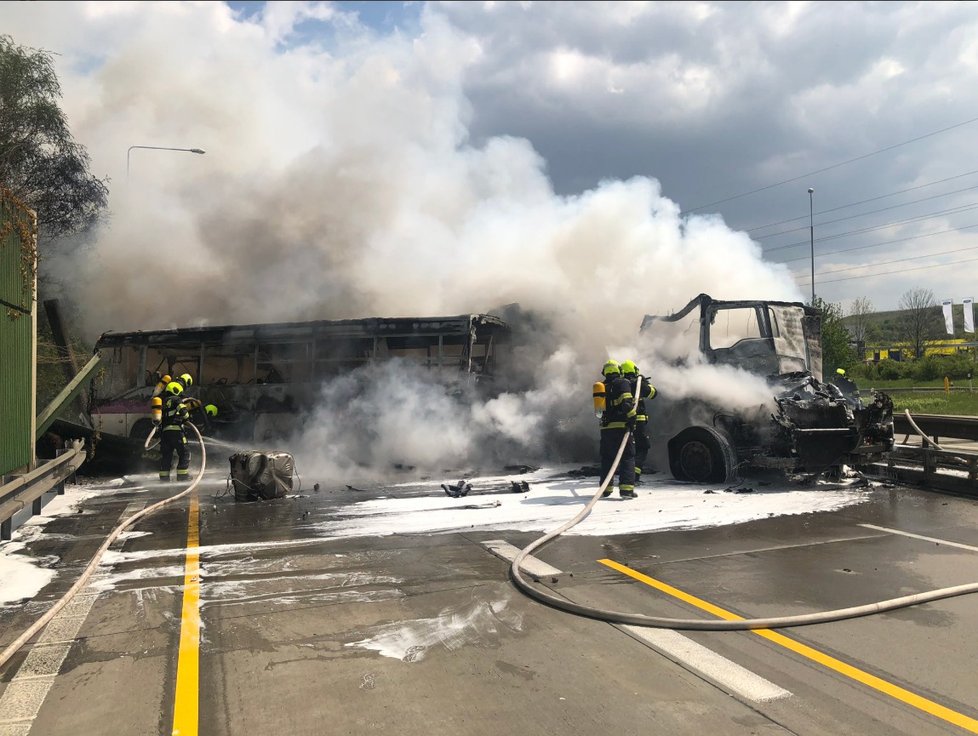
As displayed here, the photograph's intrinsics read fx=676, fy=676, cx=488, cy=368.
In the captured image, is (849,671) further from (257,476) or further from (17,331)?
Answer: (17,331)

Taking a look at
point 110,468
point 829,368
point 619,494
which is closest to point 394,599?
point 619,494

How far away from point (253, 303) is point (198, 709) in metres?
14.4

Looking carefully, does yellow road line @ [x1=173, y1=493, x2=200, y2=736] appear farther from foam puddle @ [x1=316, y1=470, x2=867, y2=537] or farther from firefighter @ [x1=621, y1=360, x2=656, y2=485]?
firefighter @ [x1=621, y1=360, x2=656, y2=485]

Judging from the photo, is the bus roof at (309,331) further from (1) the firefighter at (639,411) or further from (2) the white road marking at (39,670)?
(2) the white road marking at (39,670)

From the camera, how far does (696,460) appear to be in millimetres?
9141

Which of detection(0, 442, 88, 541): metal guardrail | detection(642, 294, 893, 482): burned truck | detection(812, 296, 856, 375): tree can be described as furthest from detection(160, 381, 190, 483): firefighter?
detection(812, 296, 856, 375): tree

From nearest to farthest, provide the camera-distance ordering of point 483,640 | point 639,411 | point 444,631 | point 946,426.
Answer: point 483,640, point 444,631, point 639,411, point 946,426

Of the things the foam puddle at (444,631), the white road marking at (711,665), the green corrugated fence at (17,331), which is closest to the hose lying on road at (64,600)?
the green corrugated fence at (17,331)

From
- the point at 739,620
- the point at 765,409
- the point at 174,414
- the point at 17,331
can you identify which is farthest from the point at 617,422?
the point at 174,414

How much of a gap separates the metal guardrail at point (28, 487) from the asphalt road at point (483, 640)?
18.6 inches

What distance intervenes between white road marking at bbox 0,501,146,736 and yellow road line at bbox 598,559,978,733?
358 cm

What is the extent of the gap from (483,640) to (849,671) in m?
1.86

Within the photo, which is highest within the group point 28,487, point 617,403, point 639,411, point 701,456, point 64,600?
point 617,403

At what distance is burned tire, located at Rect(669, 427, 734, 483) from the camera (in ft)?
28.8
